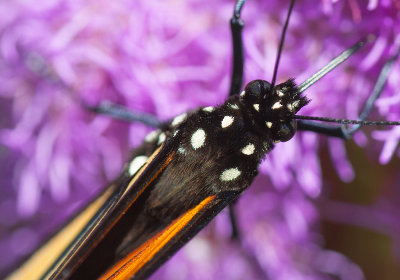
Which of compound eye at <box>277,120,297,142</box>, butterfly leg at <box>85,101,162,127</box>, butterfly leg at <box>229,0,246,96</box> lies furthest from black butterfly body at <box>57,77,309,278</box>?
butterfly leg at <box>85,101,162,127</box>

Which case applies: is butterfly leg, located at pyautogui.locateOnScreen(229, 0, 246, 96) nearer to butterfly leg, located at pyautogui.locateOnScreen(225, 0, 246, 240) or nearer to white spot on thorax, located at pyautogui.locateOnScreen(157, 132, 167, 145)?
butterfly leg, located at pyautogui.locateOnScreen(225, 0, 246, 240)

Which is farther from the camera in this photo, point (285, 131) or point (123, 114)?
point (123, 114)

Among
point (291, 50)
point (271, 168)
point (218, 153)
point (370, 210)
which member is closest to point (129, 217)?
point (218, 153)

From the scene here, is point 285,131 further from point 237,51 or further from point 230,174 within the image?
point 237,51

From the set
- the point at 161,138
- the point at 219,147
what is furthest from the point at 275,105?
the point at 161,138

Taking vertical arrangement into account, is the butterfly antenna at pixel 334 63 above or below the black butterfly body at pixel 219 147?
above

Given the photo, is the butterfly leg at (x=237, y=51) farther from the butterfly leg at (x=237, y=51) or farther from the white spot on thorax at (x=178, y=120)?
the white spot on thorax at (x=178, y=120)

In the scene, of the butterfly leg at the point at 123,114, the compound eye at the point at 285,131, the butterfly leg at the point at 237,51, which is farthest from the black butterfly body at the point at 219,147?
the butterfly leg at the point at 123,114

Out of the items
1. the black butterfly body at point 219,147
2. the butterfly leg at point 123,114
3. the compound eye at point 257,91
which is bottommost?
the black butterfly body at point 219,147
